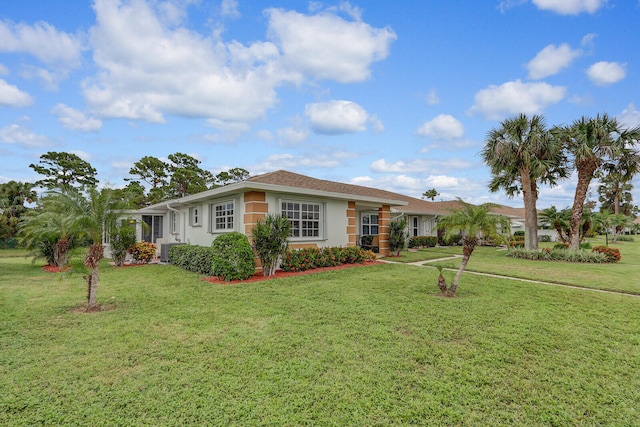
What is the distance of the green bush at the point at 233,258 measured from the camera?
896 centimetres

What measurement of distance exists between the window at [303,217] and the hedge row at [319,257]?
2.57 feet

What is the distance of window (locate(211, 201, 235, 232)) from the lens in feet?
37.4

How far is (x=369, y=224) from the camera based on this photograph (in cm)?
1842

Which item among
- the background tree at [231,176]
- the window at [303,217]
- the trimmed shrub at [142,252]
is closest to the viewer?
the window at [303,217]

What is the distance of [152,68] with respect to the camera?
36.6 feet

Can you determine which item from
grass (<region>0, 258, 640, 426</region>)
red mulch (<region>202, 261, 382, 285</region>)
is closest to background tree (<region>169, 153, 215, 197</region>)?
red mulch (<region>202, 261, 382, 285</region>)

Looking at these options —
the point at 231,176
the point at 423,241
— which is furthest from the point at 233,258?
the point at 231,176

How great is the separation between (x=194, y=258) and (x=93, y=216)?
16.8 ft

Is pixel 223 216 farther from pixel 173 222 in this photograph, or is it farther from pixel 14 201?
pixel 14 201

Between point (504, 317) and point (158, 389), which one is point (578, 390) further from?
point (158, 389)

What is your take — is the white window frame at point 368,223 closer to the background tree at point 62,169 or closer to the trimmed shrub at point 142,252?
the trimmed shrub at point 142,252

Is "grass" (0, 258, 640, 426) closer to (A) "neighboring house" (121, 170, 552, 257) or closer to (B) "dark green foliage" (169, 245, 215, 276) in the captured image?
(B) "dark green foliage" (169, 245, 215, 276)

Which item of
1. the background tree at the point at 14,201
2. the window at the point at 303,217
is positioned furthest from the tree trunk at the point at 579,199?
the background tree at the point at 14,201

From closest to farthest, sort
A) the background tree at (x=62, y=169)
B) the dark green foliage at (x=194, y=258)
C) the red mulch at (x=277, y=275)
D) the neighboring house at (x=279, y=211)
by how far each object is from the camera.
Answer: the red mulch at (x=277, y=275), the dark green foliage at (x=194, y=258), the neighboring house at (x=279, y=211), the background tree at (x=62, y=169)
